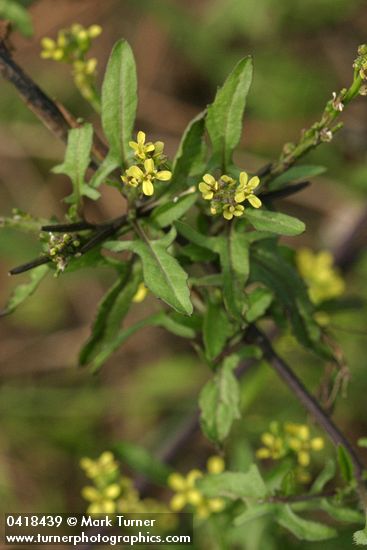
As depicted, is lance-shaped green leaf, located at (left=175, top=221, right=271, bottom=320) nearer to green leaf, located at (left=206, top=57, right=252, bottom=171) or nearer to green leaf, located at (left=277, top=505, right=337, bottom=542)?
green leaf, located at (left=206, top=57, right=252, bottom=171)

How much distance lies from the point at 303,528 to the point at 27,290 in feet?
5.05

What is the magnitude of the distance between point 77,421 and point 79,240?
387 centimetres

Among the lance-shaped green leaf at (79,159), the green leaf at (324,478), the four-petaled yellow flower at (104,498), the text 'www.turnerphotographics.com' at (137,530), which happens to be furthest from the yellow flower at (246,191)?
the text 'www.turnerphotographics.com' at (137,530)

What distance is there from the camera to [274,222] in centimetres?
251

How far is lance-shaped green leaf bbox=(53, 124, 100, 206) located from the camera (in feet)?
8.78

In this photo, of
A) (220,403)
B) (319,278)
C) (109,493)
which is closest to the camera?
(220,403)

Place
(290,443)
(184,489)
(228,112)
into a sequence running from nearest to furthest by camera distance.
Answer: (228,112) → (290,443) → (184,489)

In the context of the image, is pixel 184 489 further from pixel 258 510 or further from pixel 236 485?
pixel 258 510

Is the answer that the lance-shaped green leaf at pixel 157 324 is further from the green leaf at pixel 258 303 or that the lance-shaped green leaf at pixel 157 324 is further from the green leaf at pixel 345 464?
the green leaf at pixel 345 464

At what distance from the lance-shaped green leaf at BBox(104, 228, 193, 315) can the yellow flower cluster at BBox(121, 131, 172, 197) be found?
217 millimetres

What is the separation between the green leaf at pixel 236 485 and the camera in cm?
300

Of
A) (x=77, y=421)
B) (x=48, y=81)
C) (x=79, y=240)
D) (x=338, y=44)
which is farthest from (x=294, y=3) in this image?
(x=79, y=240)

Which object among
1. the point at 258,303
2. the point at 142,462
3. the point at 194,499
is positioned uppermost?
the point at 258,303

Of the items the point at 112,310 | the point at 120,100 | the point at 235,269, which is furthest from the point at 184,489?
the point at 120,100
